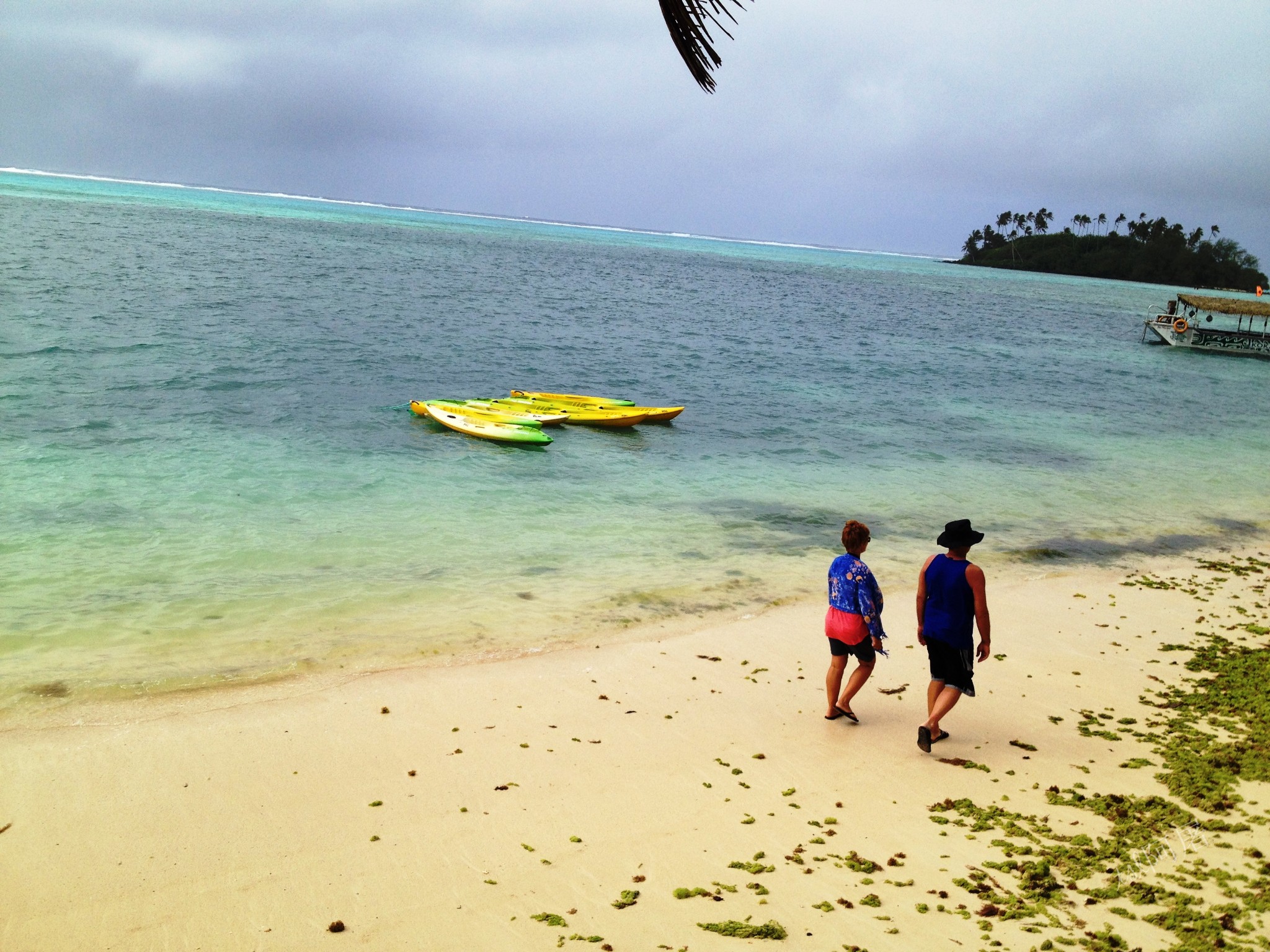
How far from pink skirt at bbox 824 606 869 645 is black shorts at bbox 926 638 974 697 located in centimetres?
46

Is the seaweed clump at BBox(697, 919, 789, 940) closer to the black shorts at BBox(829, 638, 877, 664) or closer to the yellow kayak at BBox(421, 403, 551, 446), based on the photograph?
the black shorts at BBox(829, 638, 877, 664)

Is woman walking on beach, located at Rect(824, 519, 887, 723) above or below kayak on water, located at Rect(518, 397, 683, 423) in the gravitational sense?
above

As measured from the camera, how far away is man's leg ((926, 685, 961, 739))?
21.5ft

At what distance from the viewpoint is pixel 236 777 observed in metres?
6.14

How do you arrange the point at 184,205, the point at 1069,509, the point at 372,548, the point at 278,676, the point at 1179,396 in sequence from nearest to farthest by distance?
the point at 278,676 → the point at 372,548 → the point at 1069,509 → the point at 1179,396 → the point at 184,205

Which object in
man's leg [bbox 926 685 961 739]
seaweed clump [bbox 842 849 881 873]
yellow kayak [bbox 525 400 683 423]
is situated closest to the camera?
seaweed clump [bbox 842 849 881 873]

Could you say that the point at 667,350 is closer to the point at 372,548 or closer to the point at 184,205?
the point at 372,548

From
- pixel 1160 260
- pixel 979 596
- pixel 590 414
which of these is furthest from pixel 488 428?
pixel 1160 260

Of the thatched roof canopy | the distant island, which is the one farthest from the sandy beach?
the distant island

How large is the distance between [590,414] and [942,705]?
15.6m

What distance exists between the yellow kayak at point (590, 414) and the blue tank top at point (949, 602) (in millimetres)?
15203

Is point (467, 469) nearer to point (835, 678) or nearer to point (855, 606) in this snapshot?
point (835, 678)

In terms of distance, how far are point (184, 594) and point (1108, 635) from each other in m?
9.77

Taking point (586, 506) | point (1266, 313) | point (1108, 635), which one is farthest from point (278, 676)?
point (1266, 313)
